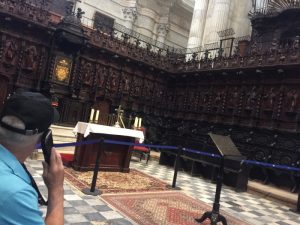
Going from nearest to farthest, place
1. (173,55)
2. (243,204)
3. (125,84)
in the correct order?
(243,204) < (125,84) < (173,55)

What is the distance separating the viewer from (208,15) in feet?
59.0

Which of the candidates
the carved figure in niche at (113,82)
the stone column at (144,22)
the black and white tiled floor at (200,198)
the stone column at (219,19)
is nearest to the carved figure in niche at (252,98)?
the black and white tiled floor at (200,198)

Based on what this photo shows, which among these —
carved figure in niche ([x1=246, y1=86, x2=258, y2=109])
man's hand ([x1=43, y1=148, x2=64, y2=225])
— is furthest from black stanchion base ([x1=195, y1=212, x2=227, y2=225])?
carved figure in niche ([x1=246, y1=86, x2=258, y2=109])

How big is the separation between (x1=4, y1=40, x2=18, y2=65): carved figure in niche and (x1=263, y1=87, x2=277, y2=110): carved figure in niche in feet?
31.2

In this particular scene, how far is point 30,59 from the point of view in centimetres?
1202

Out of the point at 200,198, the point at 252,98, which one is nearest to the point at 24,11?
the point at 252,98

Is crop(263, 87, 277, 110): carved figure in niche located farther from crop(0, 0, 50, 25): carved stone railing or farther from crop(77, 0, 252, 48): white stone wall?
crop(0, 0, 50, 25): carved stone railing

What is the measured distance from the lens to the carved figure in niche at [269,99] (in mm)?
11312

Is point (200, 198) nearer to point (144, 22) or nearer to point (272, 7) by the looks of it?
point (272, 7)

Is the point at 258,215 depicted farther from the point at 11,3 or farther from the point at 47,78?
the point at 11,3

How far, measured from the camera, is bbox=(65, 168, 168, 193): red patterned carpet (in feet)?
20.7

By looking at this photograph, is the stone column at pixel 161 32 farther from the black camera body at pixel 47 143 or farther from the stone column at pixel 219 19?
the black camera body at pixel 47 143

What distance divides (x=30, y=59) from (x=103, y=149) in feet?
20.4

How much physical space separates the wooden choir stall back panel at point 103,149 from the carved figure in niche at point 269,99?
18.8 ft
